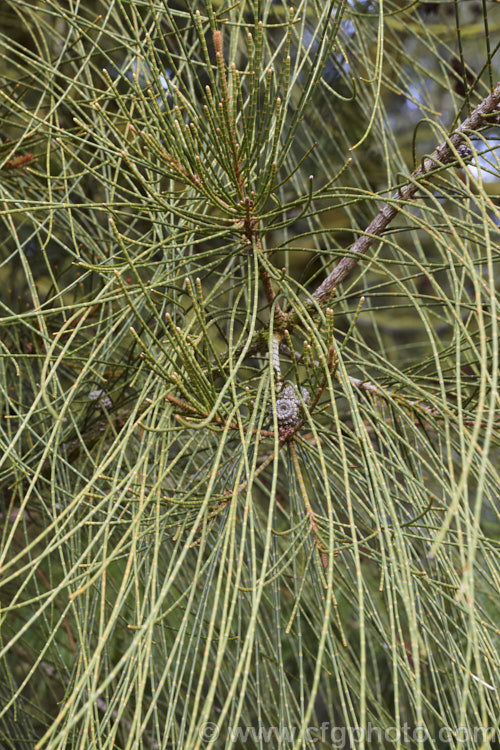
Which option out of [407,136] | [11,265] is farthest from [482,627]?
[407,136]

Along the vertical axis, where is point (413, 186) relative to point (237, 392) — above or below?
above

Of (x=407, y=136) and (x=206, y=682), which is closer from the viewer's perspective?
(x=206, y=682)

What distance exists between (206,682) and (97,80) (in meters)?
1.09

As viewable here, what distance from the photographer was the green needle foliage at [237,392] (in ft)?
1.63

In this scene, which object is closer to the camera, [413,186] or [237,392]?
[413,186]

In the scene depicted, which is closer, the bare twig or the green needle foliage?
the green needle foliage

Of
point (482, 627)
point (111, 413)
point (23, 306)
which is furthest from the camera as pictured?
point (23, 306)

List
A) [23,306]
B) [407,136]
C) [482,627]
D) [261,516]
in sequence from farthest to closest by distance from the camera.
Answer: [407,136], [23,306], [261,516], [482,627]

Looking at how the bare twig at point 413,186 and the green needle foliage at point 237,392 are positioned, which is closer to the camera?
the green needle foliage at point 237,392

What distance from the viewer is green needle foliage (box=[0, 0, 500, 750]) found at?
496mm

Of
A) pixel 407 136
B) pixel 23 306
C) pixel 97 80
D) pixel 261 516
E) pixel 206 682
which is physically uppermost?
pixel 97 80

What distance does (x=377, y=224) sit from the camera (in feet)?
2.23

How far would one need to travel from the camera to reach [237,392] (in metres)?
0.79

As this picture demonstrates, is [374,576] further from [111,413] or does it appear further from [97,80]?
[97,80]
